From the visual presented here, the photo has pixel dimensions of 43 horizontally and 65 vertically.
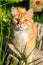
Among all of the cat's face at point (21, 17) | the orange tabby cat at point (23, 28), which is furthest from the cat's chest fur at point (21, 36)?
the cat's face at point (21, 17)

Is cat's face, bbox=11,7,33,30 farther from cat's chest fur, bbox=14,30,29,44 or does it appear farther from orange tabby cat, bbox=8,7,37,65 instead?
cat's chest fur, bbox=14,30,29,44

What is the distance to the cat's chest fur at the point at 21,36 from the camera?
5091 millimetres

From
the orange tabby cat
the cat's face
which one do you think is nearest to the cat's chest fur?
the orange tabby cat

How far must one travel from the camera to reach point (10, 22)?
5105 mm

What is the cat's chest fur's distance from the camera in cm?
509

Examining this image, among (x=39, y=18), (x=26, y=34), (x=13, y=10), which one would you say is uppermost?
(x=13, y=10)

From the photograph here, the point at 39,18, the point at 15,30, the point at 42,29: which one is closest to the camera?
the point at 15,30

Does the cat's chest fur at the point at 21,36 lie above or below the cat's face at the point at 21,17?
below

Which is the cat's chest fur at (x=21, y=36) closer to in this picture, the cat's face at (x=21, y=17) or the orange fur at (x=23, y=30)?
the orange fur at (x=23, y=30)

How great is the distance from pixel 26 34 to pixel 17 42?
20 centimetres

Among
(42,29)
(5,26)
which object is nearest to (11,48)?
(5,26)

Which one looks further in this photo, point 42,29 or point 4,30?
point 42,29

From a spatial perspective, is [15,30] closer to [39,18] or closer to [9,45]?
[9,45]

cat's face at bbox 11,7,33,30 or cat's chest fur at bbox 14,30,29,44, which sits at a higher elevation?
cat's face at bbox 11,7,33,30
